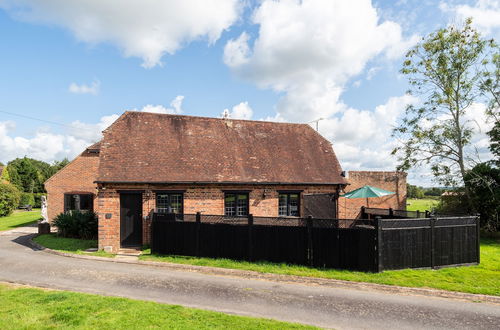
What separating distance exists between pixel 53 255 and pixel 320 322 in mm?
11504

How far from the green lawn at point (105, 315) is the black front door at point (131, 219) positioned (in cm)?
603

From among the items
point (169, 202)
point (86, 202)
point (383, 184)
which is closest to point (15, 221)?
point (86, 202)

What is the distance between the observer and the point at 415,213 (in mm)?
12938

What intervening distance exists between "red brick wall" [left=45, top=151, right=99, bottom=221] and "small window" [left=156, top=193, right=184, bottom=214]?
34.0 feet

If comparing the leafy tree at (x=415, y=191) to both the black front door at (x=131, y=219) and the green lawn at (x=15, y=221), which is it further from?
the green lawn at (x=15, y=221)

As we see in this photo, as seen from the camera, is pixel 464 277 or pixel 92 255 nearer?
pixel 464 277

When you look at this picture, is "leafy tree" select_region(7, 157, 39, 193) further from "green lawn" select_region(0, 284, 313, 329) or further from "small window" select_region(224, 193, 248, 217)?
"green lawn" select_region(0, 284, 313, 329)

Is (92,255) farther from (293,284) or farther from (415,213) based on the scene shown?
(415,213)

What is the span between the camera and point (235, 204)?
595 inches

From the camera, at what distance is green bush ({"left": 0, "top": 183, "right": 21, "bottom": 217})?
99.7ft

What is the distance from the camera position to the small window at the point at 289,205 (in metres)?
15.9

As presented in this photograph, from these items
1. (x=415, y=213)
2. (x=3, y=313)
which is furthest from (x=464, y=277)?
(x=3, y=313)

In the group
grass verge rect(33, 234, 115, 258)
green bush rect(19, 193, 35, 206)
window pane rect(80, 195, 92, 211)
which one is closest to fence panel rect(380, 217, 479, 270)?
grass verge rect(33, 234, 115, 258)

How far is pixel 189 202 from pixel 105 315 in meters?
8.04
